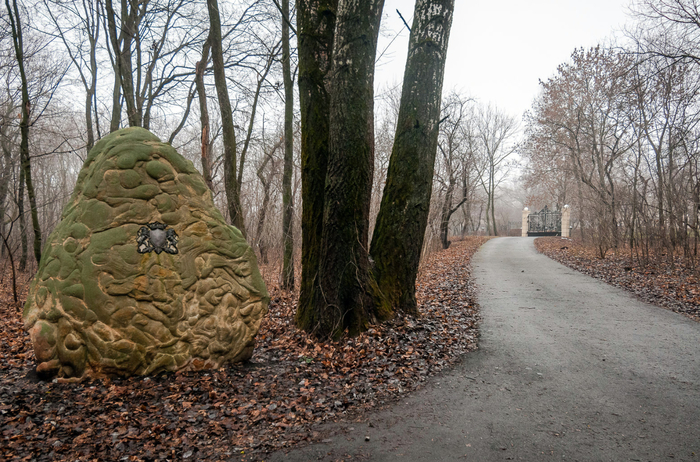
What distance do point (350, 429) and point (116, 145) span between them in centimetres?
384

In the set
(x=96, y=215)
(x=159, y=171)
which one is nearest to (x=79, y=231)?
(x=96, y=215)

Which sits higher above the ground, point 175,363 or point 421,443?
point 175,363

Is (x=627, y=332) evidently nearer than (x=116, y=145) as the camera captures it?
No

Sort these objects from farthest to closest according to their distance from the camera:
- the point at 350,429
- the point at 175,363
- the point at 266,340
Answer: the point at 266,340 < the point at 175,363 < the point at 350,429

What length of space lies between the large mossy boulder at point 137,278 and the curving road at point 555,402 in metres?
1.93

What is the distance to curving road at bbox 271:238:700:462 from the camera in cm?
285

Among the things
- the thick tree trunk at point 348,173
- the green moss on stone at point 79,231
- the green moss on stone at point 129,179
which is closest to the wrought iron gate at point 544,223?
the thick tree trunk at point 348,173

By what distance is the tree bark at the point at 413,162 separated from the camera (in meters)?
5.61

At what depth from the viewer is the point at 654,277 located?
953 cm

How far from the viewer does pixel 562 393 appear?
3766 mm

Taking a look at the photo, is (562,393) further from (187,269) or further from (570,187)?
(570,187)

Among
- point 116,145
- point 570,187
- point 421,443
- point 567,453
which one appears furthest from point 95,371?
point 570,187

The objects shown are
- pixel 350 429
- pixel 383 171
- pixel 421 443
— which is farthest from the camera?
pixel 383 171

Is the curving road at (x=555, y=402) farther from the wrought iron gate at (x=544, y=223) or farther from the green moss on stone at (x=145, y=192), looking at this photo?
the wrought iron gate at (x=544, y=223)
